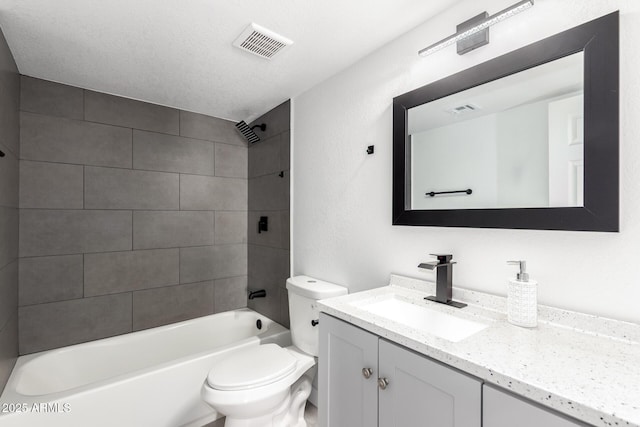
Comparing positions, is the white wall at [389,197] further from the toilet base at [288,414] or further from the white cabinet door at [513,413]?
the toilet base at [288,414]

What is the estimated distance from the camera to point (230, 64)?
6.25 feet

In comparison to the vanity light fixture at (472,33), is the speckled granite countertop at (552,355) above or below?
below

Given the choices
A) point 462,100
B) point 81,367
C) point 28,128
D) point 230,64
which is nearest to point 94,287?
point 81,367

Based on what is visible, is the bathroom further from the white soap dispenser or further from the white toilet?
the white toilet

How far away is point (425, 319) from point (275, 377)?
2.82 ft

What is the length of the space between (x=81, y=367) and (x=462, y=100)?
296cm

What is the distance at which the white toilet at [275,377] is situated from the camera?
1.48 metres

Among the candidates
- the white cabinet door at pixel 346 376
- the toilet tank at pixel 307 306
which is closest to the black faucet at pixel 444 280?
the white cabinet door at pixel 346 376

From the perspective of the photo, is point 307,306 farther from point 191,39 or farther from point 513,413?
point 191,39

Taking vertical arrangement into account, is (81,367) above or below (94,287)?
below

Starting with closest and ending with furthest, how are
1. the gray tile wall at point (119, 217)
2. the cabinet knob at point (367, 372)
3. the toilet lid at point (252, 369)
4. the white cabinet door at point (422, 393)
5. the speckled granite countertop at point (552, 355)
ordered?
the speckled granite countertop at point (552, 355) → the white cabinet door at point (422, 393) → the cabinet knob at point (367, 372) → the toilet lid at point (252, 369) → the gray tile wall at point (119, 217)

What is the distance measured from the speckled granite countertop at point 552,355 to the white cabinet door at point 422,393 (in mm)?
35

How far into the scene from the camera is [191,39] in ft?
5.38

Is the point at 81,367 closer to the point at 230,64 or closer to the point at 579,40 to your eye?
the point at 230,64
